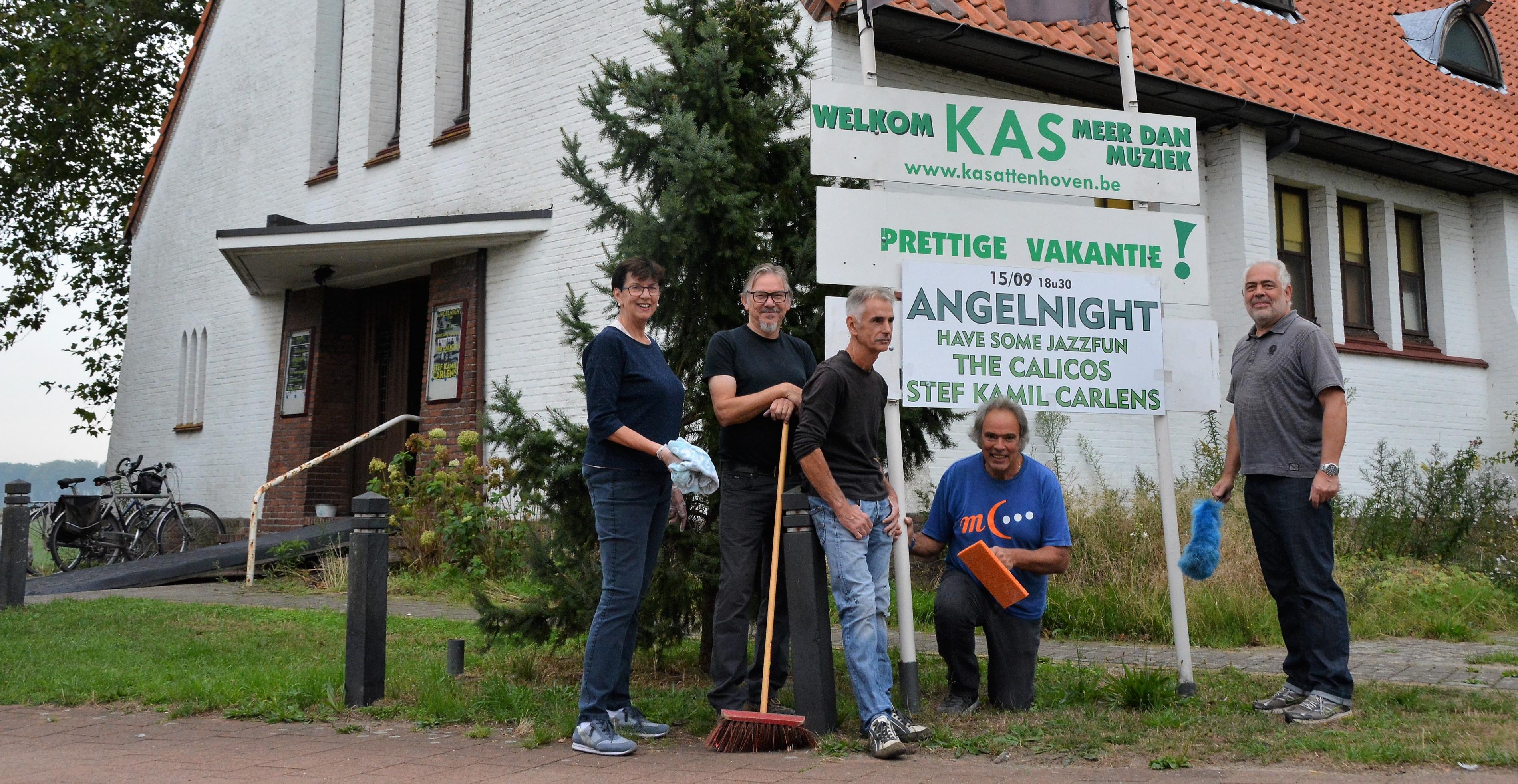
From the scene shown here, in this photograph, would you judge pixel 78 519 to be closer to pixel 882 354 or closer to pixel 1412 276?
pixel 882 354

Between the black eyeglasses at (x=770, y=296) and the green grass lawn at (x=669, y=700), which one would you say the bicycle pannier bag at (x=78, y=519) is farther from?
→ the black eyeglasses at (x=770, y=296)

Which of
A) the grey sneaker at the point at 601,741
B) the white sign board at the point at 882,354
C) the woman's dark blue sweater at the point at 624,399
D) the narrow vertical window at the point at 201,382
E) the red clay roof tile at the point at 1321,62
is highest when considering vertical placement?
the red clay roof tile at the point at 1321,62

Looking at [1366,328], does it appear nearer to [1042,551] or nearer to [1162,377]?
[1162,377]

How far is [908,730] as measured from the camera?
4.80m

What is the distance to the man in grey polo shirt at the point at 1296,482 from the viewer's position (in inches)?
206

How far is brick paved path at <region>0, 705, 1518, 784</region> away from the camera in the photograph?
4266 mm

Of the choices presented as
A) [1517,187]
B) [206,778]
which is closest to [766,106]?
[206,778]

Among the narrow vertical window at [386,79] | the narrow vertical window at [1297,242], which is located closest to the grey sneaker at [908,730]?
the narrow vertical window at [1297,242]

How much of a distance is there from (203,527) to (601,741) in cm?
1317

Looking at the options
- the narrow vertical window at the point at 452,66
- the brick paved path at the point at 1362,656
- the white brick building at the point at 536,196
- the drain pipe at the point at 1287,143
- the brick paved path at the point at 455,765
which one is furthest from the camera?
the narrow vertical window at the point at 452,66

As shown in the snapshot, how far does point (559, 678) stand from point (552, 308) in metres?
6.46

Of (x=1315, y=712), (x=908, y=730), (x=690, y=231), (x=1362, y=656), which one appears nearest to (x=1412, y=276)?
(x=1362, y=656)

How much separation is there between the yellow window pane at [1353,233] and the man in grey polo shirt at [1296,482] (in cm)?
1030

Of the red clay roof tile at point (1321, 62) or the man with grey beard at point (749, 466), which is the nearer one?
the man with grey beard at point (749, 466)
